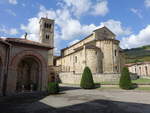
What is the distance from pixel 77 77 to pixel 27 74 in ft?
41.9

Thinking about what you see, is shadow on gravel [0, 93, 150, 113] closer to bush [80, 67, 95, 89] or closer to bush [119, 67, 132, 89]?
bush [119, 67, 132, 89]

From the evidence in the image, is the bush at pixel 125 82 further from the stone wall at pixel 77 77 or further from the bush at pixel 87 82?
the stone wall at pixel 77 77

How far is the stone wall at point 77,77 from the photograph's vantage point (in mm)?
28125

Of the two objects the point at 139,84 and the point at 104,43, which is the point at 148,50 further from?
the point at 139,84

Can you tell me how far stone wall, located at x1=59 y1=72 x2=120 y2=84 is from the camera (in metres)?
28.1

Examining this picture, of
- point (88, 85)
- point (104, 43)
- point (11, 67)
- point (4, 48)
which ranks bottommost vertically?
point (88, 85)

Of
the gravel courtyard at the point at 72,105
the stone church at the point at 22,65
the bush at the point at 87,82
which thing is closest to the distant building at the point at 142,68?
the bush at the point at 87,82

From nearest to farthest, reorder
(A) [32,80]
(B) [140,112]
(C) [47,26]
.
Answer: (B) [140,112] → (A) [32,80] → (C) [47,26]

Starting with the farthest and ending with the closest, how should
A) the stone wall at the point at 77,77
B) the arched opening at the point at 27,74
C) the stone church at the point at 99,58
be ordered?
the stone church at the point at 99,58
the stone wall at the point at 77,77
the arched opening at the point at 27,74

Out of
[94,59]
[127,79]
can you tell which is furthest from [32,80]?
[94,59]

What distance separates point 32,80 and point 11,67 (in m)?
5.09

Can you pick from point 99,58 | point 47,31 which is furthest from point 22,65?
point 47,31

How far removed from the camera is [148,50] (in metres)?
97.0

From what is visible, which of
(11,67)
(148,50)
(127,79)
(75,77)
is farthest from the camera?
(148,50)
